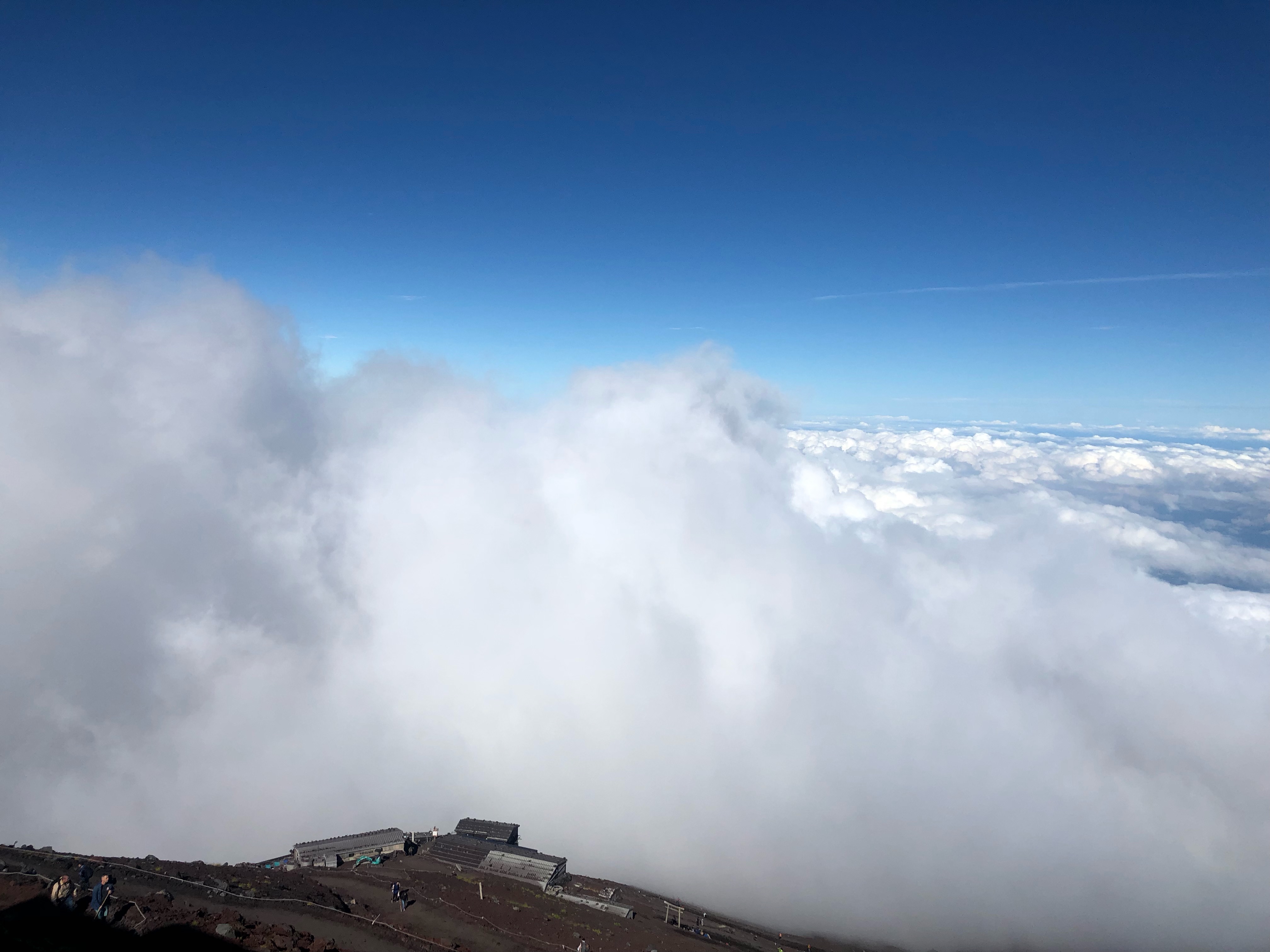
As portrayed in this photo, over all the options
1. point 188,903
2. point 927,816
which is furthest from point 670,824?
point 188,903

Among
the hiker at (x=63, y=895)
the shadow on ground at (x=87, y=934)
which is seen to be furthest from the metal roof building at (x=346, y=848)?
the shadow on ground at (x=87, y=934)

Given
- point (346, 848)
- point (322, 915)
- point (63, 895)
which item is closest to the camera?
point (63, 895)

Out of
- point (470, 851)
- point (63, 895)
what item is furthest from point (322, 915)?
point (470, 851)

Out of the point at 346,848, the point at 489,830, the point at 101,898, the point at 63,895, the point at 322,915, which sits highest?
the point at 489,830

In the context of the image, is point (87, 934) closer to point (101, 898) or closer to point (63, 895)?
point (101, 898)

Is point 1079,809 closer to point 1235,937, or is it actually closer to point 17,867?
point 1235,937

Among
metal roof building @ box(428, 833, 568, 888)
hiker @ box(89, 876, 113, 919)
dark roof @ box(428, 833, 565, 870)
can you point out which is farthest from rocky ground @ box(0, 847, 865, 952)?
dark roof @ box(428, 833, 565, 870)

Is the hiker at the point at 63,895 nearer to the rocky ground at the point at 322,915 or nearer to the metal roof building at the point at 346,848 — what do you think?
the rocky ground at the point at 322,915
